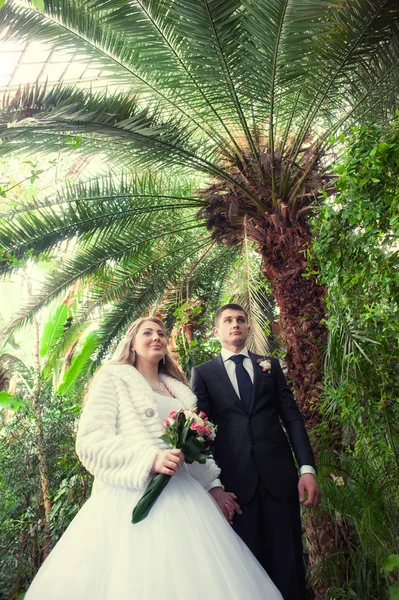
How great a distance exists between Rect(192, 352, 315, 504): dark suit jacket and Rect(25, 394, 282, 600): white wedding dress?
1.89ft

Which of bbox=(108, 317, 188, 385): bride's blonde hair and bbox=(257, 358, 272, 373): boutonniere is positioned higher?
bbox=(108, 317, 188, 385): bride's blonde hair

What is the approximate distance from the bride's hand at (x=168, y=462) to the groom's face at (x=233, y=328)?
1161 millimetres

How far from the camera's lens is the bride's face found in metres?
3.31

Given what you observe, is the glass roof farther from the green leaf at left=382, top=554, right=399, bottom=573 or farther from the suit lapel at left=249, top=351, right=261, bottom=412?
the green leaf at left=382, top=554, right=399, bottom=573

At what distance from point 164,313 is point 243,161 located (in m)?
2.66

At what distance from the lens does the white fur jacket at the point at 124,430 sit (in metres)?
2.71

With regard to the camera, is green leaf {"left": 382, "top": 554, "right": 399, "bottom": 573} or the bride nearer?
the bride

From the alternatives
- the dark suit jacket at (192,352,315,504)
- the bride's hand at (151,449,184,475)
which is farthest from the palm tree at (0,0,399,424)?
the bride's hand at (151,449,184,475)

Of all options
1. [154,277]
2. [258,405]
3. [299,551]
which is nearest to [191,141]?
[154,277]

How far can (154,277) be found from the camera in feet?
23.4

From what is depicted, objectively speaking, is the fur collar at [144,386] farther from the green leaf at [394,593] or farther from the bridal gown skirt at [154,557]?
the green leaf at [394,593]

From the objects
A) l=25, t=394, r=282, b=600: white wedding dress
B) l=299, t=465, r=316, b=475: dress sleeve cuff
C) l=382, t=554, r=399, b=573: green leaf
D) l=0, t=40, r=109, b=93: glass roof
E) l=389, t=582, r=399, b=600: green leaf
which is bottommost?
l=389, t=582, r=399, b=600: green leaf

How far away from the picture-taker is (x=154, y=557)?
2320mm

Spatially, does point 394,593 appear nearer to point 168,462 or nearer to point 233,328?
point 168,462
